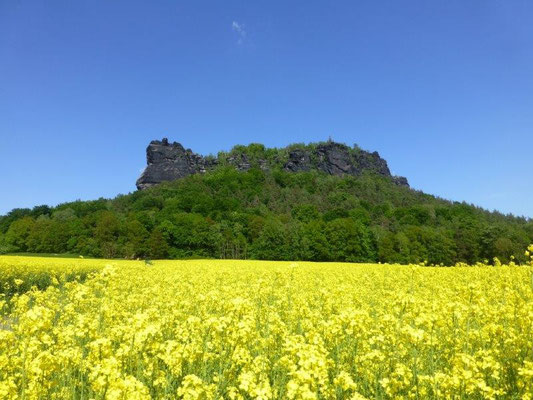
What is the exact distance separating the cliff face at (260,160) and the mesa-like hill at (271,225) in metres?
36.1

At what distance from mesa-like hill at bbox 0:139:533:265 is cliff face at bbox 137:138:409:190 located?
36088 mm

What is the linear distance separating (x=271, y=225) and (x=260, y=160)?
79045mm

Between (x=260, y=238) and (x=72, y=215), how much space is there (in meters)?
52.5

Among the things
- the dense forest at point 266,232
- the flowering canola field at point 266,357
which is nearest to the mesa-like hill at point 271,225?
the dense forest at point 266,232

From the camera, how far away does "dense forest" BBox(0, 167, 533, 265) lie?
6994 cm

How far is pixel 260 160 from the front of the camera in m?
147

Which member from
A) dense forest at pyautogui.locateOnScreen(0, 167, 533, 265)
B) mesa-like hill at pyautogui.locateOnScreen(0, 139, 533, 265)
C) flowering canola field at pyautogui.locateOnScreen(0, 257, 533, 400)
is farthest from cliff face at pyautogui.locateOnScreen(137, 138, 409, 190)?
flowering canola field at pyautogui.locateOnScreen(0, 257, 533, 400)

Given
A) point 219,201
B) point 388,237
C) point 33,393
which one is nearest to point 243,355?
point 33,393

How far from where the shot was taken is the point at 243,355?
482cm

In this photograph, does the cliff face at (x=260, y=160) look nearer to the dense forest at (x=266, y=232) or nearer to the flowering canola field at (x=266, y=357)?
the dense forest at (x=266, y=232)

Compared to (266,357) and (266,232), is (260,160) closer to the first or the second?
(266,232)

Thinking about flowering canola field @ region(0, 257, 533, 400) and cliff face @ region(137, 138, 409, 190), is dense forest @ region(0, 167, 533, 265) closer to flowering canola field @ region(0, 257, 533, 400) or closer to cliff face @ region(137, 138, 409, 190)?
cliff face @ region(137, 138, 409, 190)

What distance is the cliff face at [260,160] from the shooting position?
478ft

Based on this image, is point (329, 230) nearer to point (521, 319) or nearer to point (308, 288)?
point (308, 288)
